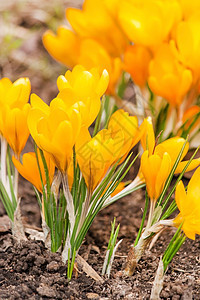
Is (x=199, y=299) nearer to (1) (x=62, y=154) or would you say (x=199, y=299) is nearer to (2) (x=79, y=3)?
(1) (x=62, y=154)

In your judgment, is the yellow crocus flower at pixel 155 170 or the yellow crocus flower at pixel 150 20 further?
the yellow crocus flower at pixel 150 20

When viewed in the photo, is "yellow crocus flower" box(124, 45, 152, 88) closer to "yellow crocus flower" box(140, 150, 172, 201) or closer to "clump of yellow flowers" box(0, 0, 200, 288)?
"clump of yellow flowers" box(0, 0, 200, 288)

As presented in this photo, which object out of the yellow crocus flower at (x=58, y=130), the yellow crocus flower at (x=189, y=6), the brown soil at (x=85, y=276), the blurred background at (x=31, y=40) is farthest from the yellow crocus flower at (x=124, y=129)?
the blurred background at (x=31, y=40)

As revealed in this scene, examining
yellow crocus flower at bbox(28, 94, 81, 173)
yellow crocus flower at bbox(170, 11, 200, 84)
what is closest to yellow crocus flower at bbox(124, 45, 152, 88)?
yellow crocus flower at bbox(170, 11, 200, 84)

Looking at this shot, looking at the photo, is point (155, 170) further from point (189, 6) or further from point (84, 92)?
point (189, 6)

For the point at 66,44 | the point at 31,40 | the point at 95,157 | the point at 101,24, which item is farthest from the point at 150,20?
the point at 31,40

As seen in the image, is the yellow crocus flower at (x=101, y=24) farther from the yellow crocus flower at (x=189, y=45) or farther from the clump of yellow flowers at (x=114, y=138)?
the yellow crocus flower at (x=189, y=45)

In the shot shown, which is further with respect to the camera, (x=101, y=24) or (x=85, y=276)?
(x=101, y=24)
